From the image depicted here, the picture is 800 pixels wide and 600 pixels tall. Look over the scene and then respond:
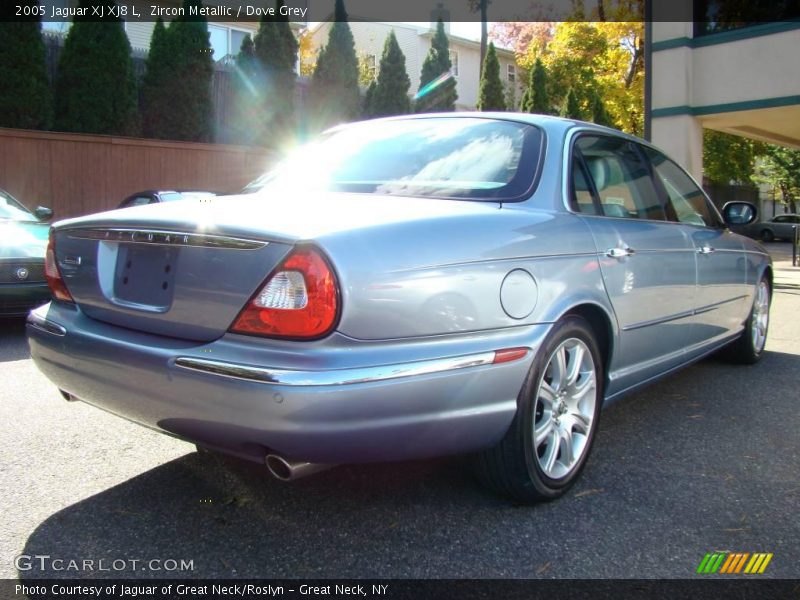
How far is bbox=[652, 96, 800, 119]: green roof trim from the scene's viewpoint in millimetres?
11750

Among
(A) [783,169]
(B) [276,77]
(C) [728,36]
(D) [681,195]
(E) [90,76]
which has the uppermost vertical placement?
(B) [276,77]

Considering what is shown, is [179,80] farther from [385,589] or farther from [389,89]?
[385,589]

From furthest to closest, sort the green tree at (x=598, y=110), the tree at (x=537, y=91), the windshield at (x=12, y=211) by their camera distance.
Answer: the green tree at (x=598, y=110) → the tree at (x=537, y=91) → the windshield at (x=12, y=211)

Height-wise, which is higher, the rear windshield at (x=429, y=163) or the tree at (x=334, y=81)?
the tree at (x=334, y=81)

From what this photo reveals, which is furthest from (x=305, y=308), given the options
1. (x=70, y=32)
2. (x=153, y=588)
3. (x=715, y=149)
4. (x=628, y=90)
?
(x=715, y=149)

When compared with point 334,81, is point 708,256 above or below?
below

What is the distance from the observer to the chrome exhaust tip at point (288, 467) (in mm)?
2166

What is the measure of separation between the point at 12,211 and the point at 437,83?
17.1 meters

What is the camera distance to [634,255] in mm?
3303

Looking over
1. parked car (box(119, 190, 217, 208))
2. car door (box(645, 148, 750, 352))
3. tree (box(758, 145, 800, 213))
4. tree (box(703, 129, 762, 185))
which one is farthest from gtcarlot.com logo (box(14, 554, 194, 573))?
tree (box(758, 145, 800, 213))

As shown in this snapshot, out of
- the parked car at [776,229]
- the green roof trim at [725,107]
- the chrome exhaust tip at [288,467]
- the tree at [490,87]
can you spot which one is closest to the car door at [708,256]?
the chrome exhaust tip at [288,467]

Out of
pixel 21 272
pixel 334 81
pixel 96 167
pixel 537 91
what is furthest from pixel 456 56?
pixel 21 272

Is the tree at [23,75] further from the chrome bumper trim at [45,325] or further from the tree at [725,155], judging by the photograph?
the tree at [725,155]

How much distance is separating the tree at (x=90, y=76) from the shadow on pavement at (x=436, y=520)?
12653 millimetres
